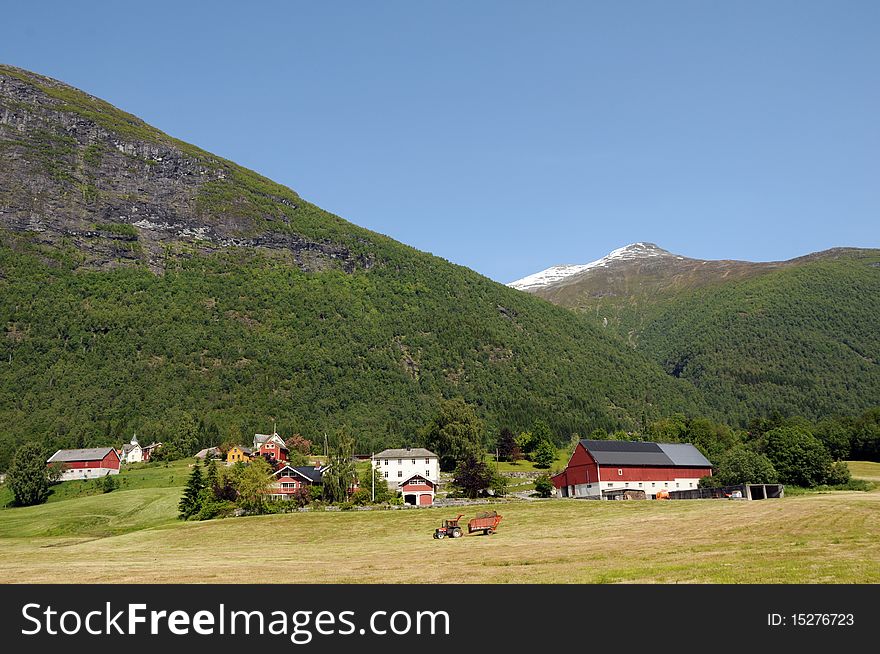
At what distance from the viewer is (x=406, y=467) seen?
373 ft

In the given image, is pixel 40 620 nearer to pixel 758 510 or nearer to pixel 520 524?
pixel 520 524

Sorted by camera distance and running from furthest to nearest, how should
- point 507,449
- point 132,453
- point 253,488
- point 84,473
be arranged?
1. point 132,453
2. point 507,449
3. point 84,473
4. point 253,488

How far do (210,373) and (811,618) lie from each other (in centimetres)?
19374

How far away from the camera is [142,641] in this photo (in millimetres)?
15297

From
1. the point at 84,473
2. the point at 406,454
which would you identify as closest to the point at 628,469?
the point at 406,454

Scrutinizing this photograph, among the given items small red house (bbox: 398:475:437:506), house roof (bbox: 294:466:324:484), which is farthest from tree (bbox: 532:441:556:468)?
house roof (bbox: 294:466:324:484)

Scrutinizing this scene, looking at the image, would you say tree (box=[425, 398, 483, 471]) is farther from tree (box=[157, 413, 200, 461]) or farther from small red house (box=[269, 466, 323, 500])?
tree (box=[157, 413, 200, 461])

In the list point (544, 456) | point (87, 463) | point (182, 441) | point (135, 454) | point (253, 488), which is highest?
point (182, 441)

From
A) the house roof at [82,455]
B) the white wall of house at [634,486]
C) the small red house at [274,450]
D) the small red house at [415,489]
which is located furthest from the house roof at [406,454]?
the house roof at [82,455]

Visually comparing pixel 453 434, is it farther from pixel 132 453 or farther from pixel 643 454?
pixel 132 453

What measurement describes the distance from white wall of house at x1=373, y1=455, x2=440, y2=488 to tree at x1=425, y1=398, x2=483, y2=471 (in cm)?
865

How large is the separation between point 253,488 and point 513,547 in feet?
143

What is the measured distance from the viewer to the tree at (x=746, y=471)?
7825 cm

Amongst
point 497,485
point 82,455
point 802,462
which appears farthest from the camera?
point 82,455
